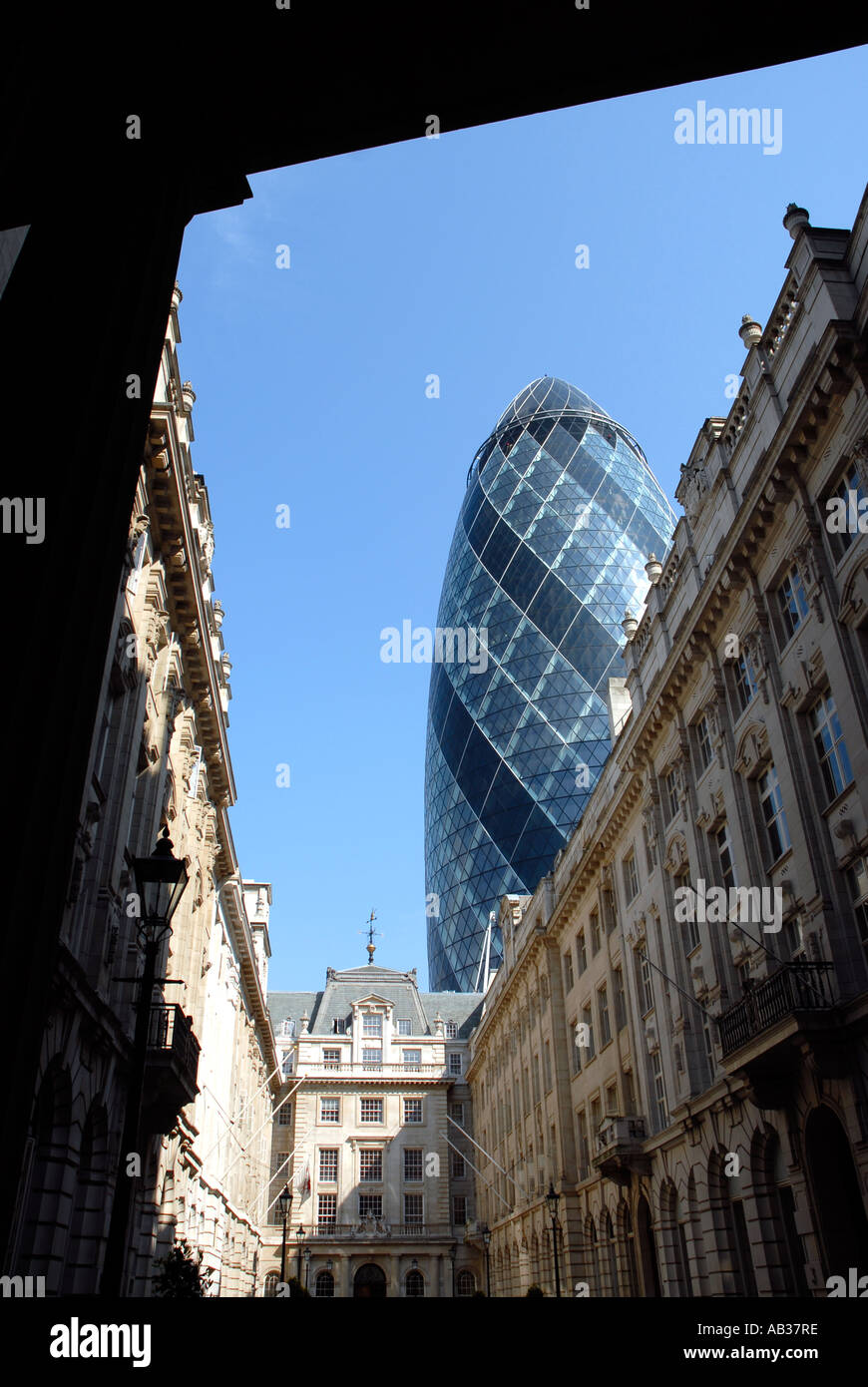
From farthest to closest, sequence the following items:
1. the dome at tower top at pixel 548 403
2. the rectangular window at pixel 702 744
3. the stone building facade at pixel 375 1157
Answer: the dome at tower top at pixel 548 403 → the stone building facade at pixel 375 1157 → the rectangular window at pixel 702 744

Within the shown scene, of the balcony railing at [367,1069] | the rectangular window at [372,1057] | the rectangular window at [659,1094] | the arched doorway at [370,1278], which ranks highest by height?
the rectangular window at [372,1057]

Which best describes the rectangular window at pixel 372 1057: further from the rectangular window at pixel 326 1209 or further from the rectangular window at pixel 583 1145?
the rectangular window at pixel 583 1145

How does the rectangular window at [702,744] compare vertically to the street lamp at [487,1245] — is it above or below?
above

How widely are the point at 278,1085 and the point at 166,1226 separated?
53175 millimetres

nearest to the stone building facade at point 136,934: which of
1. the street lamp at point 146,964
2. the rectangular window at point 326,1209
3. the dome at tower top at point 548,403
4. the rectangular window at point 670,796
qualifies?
the street lamp at point 146,964

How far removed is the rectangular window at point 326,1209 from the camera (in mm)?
73938

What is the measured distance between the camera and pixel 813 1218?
20.5 meters

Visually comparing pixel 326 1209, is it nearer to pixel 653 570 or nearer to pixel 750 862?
pixel 653 570

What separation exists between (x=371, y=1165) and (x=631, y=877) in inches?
1981

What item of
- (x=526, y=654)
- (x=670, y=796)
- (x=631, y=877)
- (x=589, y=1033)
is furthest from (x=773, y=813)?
(x=526, y=654)

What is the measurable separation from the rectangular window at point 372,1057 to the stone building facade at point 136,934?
3739 cm

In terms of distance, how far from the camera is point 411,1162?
253ft

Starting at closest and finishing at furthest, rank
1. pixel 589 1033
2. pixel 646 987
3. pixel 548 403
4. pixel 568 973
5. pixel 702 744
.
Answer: pixel 702 744 < pixel 646 987 < pixel 589 1033 < pixel 568 973 < pixel 548 403

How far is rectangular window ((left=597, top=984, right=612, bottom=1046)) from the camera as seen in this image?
39125 mm
